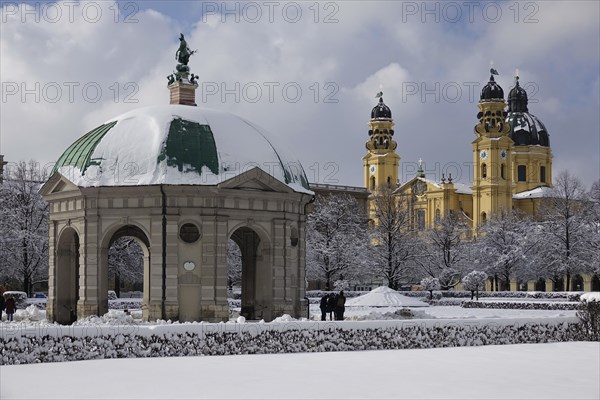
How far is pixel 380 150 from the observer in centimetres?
14038

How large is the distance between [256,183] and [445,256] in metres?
55.1

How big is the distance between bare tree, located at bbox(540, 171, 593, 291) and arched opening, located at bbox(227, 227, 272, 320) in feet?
139

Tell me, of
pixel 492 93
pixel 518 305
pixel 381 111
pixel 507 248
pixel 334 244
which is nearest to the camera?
pixel 518 305

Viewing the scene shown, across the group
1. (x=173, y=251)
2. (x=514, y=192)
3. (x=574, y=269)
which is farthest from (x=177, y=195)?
(x=514, y=192)

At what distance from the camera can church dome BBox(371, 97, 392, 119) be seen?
458 feet

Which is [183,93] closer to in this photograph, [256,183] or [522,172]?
[256,183]

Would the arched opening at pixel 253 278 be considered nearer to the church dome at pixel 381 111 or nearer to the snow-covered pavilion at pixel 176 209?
the snow-covered pavilion at pixel 176 209

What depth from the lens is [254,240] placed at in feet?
125

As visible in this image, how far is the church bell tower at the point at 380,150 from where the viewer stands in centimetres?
13975

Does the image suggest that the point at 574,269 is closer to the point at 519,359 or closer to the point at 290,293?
the point at 290,293

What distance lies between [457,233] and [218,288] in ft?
217

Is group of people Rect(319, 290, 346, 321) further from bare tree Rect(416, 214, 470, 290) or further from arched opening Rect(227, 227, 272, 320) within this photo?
bare tree Rect(416, 214, 470, 290)

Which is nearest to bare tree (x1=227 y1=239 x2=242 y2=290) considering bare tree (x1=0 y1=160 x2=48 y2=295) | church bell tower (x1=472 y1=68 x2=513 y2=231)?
bare tree (x1=0 y1=160 x2=48 y2=295)

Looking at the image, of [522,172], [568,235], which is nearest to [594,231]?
[568,235]
